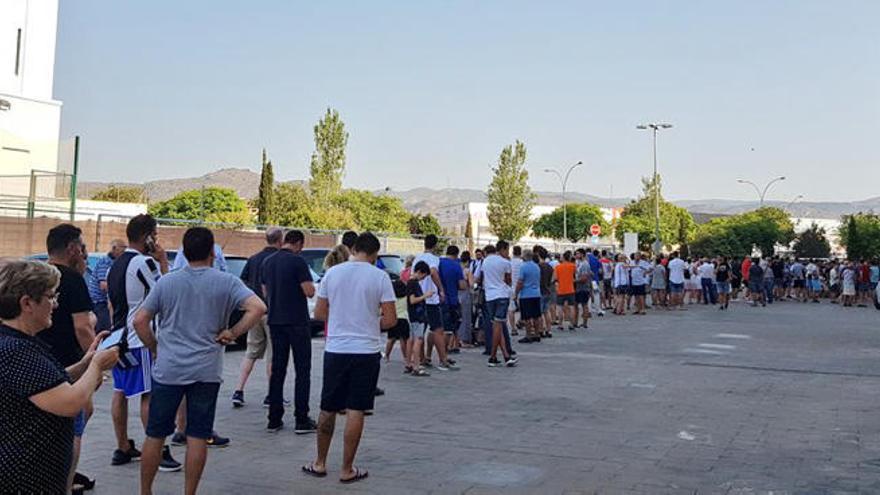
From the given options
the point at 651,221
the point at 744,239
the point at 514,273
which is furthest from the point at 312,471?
the point at 651,221

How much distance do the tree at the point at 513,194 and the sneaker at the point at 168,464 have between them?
76.8m

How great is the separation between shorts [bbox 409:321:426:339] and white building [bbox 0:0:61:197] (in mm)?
20143

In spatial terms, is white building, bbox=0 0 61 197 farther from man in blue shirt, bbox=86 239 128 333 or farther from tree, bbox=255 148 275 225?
tree, bbox=255 148 275 225

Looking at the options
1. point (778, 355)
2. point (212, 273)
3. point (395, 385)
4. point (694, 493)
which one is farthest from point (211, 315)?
point (778, 355)

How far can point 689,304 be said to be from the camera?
93.3ft

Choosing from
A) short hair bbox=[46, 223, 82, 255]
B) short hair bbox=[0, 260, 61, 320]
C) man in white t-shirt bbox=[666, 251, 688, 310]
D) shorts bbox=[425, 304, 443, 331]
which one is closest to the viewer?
short hair bbox=[0, 260, 61, 320]

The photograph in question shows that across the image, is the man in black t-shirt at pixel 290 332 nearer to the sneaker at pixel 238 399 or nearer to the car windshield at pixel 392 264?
the sneaker at pixel 238 399

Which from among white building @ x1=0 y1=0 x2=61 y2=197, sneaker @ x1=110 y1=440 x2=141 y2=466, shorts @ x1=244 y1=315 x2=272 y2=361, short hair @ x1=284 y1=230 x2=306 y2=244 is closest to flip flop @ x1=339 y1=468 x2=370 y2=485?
sneaker @ x1=110 y1=440 x2=141 y2=466

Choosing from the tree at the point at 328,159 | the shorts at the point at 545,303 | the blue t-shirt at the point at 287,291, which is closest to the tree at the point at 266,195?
the tree at the point at 328,159

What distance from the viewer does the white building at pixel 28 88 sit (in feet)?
90.5

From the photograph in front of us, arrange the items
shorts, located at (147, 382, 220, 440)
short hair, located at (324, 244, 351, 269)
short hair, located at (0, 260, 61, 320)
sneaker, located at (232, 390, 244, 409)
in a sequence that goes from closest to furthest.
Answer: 1. short hair, located at (0, 260, 61, 320)
2. shorts, located at (147, 382, 220, 440)
3. short hair, located at (324, 244, 351, 269)
4. sneaker, located at (232, 390, 244, 409)

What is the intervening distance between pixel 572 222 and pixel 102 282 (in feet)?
301

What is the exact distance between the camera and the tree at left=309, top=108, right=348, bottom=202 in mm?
71312

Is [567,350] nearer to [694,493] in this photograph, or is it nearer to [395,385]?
[395,385]
